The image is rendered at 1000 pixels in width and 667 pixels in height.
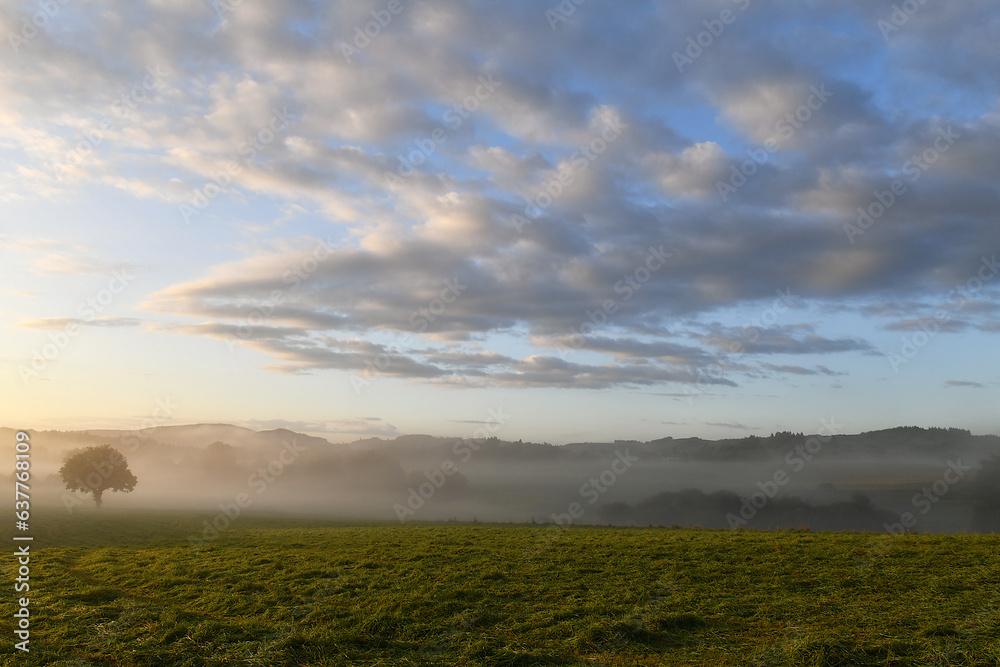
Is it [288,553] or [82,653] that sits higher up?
[82,653]

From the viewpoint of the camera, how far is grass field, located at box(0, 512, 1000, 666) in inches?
488

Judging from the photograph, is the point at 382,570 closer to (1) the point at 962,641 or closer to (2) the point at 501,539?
(2) the point at 501,539

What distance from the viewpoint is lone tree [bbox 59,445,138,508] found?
92250mm

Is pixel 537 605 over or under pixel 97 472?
over

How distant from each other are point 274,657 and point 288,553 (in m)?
17.1

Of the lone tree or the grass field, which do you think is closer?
the grass field

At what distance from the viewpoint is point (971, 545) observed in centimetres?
2481

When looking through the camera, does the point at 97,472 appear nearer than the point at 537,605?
No

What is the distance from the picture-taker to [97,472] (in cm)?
9331

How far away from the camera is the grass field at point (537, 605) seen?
40.7 ft

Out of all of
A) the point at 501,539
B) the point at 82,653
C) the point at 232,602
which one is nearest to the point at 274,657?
the point at 82,653

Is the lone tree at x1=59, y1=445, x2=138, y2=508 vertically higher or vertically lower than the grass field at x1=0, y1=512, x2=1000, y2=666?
lower

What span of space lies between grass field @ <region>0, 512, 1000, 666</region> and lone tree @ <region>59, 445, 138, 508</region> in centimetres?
8132

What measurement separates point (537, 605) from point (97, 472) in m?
106
